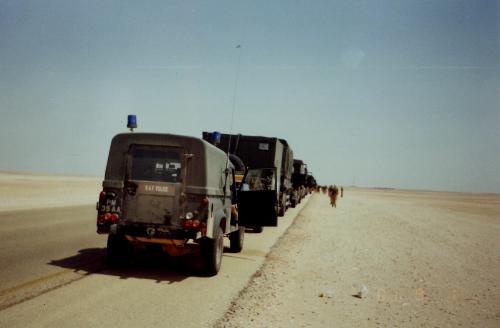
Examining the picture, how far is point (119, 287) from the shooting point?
20.6 ft

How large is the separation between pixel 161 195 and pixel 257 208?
3818mm

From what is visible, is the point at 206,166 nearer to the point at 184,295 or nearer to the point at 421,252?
the point at 184,295

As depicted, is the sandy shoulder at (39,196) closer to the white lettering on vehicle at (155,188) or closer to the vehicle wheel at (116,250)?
the vehicle wheel at (116,250)

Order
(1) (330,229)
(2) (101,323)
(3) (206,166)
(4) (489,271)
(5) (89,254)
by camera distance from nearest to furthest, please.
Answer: (2) (101,323), (3) (206,166), (5) (89,254), (4) (489,271), (1) (330,229)

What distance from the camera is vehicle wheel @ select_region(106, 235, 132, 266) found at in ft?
24.4

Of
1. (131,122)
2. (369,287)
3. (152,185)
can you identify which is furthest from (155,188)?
(369,287)

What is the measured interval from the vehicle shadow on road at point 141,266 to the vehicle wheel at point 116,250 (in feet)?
0.48

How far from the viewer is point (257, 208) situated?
10336 millimetres

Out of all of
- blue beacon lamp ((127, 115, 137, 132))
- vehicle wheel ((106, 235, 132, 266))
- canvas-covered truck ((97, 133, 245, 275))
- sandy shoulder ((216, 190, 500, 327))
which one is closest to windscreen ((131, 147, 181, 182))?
canvas-covered truck ((97, 133, 245, 275))

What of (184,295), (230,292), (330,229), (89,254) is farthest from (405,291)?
(330,229)

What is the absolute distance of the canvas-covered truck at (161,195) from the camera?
6.89m

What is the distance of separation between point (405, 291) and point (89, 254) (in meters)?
6.68

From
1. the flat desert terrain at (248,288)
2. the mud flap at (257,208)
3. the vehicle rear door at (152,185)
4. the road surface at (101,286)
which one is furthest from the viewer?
the mud flap at (257,208)

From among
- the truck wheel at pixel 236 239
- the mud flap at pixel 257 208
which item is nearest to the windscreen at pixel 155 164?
the mud flap at pixel 257 208
